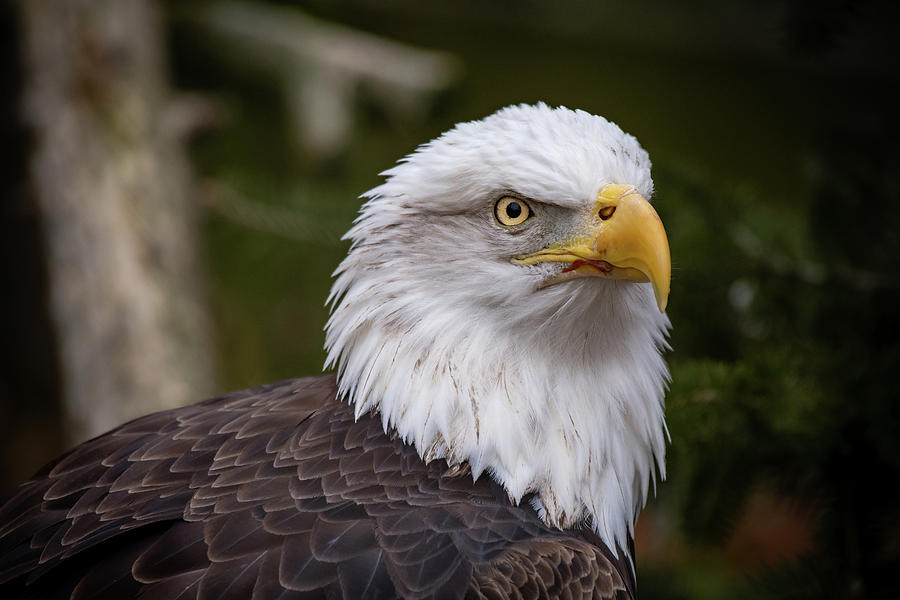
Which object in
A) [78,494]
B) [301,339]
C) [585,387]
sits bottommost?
[301,339]

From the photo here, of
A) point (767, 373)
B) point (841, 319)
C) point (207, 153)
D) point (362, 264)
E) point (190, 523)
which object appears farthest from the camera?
point (207, 153)

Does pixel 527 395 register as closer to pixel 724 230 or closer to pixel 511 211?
pixel 511 211

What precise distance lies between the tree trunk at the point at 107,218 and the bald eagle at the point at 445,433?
5.90 feet

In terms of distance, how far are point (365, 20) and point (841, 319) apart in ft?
15.8

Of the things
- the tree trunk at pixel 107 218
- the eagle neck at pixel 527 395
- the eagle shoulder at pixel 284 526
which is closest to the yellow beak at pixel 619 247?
the eagle neck at pixel 527 395

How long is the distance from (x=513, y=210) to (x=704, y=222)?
0.95m

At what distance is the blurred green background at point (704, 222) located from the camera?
90.5 inches

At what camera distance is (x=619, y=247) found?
1.83 metres

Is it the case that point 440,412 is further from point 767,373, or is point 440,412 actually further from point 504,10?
point 504,10

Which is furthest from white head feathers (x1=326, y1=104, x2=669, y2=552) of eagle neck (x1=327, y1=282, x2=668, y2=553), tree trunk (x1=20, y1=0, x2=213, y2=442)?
tree trunk (x1=20, y1=0, x2=213, y2=442)

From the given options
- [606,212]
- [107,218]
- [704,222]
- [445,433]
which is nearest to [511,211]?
[606,212]

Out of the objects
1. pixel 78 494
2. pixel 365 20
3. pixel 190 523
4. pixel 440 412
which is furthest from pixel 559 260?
pixel 365 20

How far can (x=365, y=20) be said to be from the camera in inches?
255

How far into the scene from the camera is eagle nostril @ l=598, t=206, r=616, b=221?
186cm
